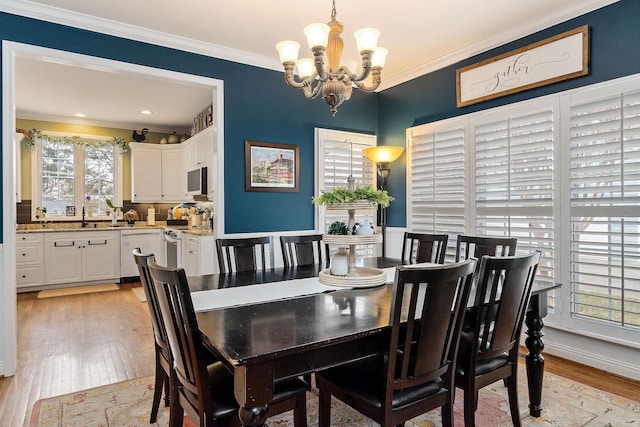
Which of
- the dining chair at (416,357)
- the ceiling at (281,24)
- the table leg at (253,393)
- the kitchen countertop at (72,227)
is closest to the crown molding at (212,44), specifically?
the ceiling at (281,24)

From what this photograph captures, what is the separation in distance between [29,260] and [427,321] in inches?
237

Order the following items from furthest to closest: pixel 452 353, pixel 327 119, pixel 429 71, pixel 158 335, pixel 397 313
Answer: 1. pixel 327 119
2. pixel 429 71
3. pixel 158 335
4. pixel 452 353
5. pixel 397 313

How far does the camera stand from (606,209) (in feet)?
9.11

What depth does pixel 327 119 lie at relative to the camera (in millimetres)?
4438

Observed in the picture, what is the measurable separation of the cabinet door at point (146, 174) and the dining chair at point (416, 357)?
5.80m

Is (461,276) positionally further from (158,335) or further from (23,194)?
(23,194)

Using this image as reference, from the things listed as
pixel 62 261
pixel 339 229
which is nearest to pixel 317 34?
pixel 339 229

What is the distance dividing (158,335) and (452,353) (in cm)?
141

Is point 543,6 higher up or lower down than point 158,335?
higher up

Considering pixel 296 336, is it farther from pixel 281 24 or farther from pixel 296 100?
pixel 296 100

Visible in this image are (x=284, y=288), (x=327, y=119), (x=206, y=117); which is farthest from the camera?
(x=206, y=117)

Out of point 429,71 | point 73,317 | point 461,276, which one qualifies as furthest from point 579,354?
point 73,317

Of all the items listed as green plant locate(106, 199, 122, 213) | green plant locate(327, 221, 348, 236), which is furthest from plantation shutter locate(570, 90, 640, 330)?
green plant locate(106, 199, 122, 213)

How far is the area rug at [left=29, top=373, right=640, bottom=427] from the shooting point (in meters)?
2.17
